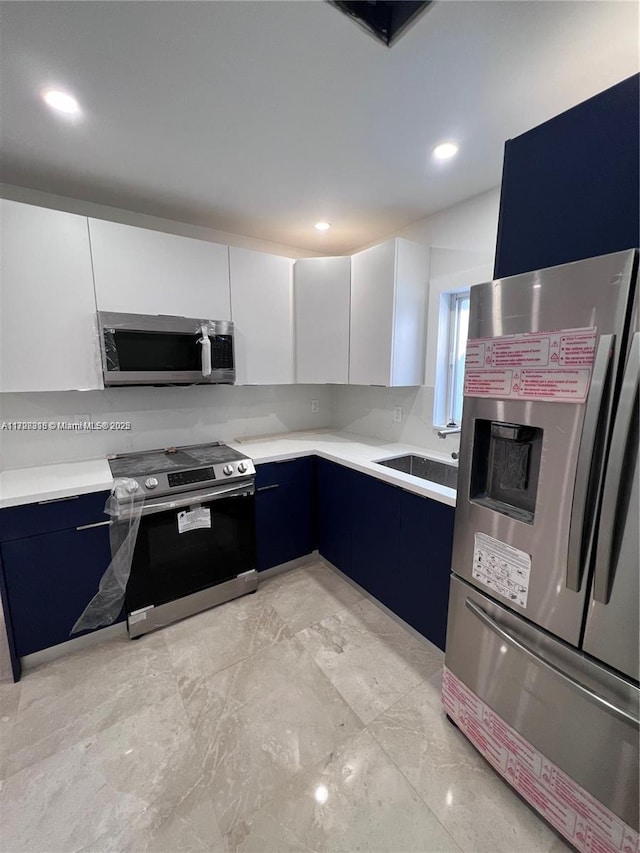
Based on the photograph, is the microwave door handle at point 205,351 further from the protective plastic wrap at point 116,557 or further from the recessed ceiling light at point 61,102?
the recessed ceiling light at point 61,102

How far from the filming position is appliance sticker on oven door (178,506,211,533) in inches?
78.4

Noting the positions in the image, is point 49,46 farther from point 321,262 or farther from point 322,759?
point 322,759

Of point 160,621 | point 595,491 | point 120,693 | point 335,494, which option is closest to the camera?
point 595,491

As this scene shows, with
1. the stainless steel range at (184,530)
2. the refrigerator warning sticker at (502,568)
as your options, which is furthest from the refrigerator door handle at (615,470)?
the stainless steel range at (184,530)

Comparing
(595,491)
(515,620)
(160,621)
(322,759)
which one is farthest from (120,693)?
(595,491)

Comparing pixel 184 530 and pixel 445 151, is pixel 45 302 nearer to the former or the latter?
pixel 184 530

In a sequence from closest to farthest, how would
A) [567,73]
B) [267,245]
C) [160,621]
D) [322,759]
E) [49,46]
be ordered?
[49,46], [567,73], [322,759], [160,621], [267,245]

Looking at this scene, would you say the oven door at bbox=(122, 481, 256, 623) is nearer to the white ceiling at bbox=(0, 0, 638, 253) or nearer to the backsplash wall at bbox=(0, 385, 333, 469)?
the backsplash wall at bbox=(0, 385, 333, 469)

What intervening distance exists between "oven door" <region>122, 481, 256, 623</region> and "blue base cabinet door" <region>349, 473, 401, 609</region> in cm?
68

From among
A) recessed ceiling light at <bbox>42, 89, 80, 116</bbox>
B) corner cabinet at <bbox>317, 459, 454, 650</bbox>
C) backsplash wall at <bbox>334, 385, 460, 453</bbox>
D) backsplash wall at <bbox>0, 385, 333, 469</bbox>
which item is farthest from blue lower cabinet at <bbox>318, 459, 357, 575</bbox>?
recessed ceiling light at <bbox>42, 89, 80, 116</bbox>

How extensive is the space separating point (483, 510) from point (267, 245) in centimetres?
250

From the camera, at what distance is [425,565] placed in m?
1.78

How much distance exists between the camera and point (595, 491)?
96 centimetres

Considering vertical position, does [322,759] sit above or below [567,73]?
below
